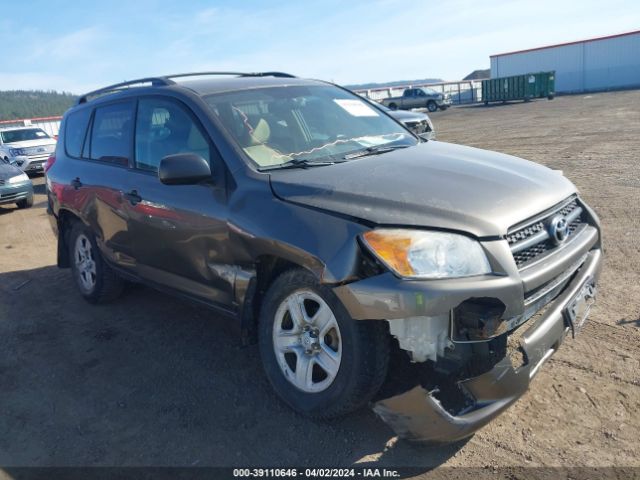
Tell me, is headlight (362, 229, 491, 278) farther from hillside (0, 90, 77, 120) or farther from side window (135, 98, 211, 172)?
hillside (0, 90, 77, 120)

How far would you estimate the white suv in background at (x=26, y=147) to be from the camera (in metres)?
17.0

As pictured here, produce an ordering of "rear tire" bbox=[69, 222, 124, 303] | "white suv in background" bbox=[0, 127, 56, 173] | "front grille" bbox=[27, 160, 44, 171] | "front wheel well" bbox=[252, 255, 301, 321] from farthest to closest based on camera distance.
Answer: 1. "front grille" bbox=[27, 160, 44, 171]
2. "white suv in background" bbox=[0, 127, 56, 173]
3. "rear tire" bbox=[69, 222, 124, 303]
4. "front wheel well" bbox=[252, 255, 301, 321]

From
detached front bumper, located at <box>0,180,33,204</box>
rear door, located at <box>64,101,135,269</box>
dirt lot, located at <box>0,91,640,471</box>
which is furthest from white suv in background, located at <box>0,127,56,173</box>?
dirt lot, located at <box>0,91,640,471</box>

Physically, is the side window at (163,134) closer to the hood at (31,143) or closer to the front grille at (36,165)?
the front grille at (36,165)

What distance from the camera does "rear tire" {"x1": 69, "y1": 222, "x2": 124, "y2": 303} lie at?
5043mm

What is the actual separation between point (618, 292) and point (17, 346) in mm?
4842

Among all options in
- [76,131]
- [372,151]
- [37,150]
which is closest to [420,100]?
[37,150]

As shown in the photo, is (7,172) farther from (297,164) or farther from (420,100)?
(420,100)

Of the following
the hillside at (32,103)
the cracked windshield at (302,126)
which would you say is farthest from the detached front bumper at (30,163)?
the hillside at (32,103)

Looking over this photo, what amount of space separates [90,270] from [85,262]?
0.40ft

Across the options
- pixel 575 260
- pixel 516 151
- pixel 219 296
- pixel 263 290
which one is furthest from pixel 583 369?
pixel 516 151

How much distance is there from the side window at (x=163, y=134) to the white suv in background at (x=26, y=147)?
45.0 ft

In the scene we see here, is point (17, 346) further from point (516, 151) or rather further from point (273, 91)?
point (516, 151)

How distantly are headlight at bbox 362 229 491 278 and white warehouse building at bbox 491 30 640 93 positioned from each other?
160ft
